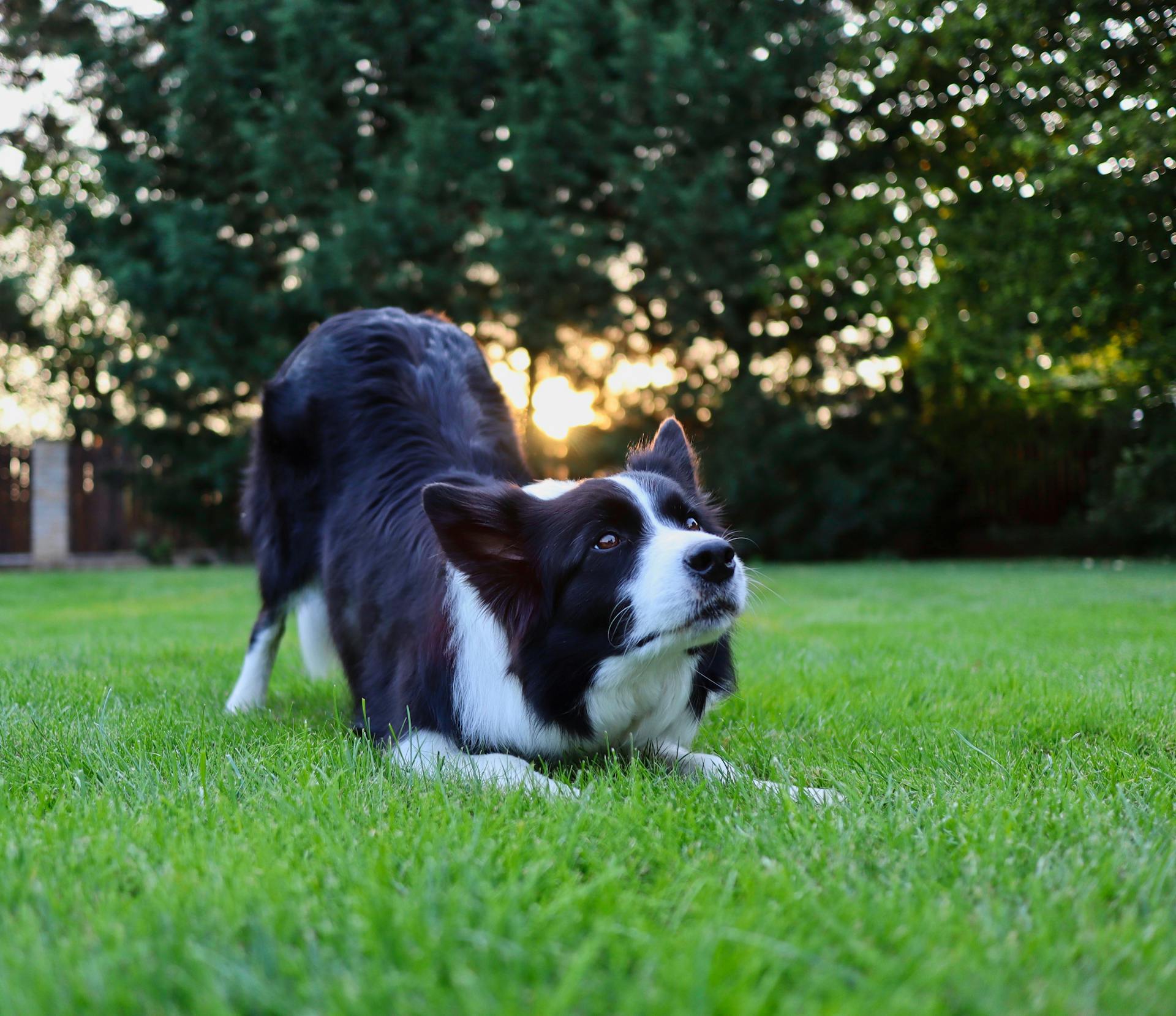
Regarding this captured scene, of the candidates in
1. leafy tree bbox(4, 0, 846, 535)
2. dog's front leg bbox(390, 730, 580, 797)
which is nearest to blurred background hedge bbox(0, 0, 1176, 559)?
leafy tree bbox(4, 0, 846, 535)

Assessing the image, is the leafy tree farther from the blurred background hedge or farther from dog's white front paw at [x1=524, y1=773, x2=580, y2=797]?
dog's white front paw at [x1=524, y1=773, x2=580, y2=797]

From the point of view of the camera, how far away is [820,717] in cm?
352

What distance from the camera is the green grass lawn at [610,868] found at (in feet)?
4.32

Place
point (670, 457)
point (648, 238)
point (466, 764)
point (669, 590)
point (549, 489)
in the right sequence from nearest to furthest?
point (669, 590), point (466, 764), point (549, 489), point (670, 457), point (648, 238)

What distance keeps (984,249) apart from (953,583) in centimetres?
565

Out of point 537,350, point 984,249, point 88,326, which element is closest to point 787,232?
point 984,249

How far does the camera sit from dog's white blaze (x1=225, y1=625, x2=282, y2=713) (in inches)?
161

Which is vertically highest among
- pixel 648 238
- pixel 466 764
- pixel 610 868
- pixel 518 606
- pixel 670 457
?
pixel 648 238

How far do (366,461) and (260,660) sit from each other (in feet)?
3.16

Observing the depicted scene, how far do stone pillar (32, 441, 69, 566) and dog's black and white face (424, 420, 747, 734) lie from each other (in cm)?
1603

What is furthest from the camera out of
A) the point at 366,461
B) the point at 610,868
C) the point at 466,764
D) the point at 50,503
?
the point at 50,503

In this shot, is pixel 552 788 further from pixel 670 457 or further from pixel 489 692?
pixel 670 457

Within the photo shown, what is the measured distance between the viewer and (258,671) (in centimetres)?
423

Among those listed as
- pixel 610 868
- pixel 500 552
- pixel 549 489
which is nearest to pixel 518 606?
pixel 500 552
